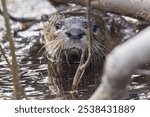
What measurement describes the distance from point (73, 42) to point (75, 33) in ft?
0.23

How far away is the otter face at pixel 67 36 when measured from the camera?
3.85m

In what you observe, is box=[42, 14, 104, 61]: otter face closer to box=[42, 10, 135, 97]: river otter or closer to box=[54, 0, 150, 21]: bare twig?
box=[42, 10, 135, 97]: river otter

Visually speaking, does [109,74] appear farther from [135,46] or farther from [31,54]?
[31,54]

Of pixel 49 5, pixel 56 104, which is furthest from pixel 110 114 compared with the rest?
pixel 49 5

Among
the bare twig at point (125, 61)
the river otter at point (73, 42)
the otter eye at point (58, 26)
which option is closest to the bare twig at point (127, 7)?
the river otter at point (73, 42)

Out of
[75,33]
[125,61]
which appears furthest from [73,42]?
[125,61]

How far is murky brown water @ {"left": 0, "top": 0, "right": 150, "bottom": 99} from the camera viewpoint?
11.2 ft

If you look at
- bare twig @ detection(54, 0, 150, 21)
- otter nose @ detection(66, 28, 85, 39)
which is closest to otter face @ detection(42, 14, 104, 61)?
Answer: otter nose @ detection(66, 28, 85, 39)

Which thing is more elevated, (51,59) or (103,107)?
(103,107)

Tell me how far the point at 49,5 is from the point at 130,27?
3.61 feet

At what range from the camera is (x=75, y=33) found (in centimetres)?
383

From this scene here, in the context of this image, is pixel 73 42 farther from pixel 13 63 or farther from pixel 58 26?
pixel 13 63

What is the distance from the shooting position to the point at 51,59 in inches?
172

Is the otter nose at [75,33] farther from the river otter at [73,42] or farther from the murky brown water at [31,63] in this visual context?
the murky brown water at [31,63]
